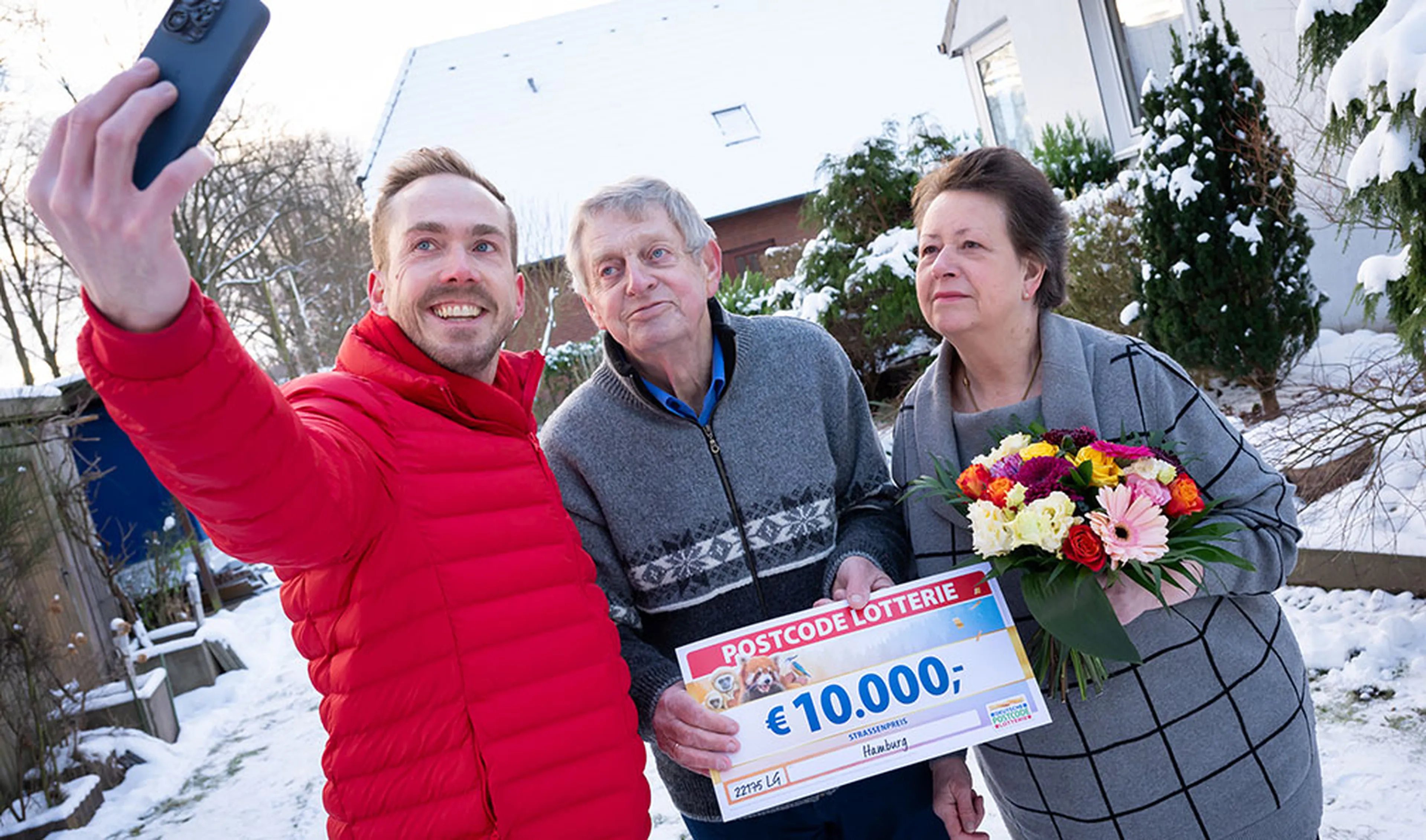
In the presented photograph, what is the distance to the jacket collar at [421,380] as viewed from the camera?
1957mm

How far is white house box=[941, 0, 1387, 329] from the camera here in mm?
7848

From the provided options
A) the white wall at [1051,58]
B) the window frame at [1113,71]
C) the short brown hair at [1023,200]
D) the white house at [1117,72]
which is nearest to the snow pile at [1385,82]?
the white house at [1117,72]

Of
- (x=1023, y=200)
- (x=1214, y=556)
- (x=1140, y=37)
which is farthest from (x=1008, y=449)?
(x=1140, y=37)

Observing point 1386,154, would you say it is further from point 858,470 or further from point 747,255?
point 747,255

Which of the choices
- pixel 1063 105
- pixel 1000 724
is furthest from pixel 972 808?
pixel 1063 105

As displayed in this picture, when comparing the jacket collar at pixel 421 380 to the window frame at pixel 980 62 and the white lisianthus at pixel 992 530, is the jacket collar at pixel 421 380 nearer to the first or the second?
the white lisianthus at pixel 992 530

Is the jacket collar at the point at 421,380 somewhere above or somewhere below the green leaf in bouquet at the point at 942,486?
above

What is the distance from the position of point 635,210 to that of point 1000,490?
46.0 inches

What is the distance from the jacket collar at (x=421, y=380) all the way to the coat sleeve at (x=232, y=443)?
0.20 m

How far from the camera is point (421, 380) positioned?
6.40 ft

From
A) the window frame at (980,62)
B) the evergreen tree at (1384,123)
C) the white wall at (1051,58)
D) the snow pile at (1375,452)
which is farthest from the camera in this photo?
the window frame at (980,62)

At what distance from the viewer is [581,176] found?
2431 cm

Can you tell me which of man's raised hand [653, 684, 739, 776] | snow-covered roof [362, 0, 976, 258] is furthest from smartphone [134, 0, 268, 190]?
snow-covered roof [362, 0, 976, 258]

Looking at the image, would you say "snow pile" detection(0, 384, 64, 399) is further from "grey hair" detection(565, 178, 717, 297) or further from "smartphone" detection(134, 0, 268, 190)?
"smartphone" detection(134, 0, 268, 190)
